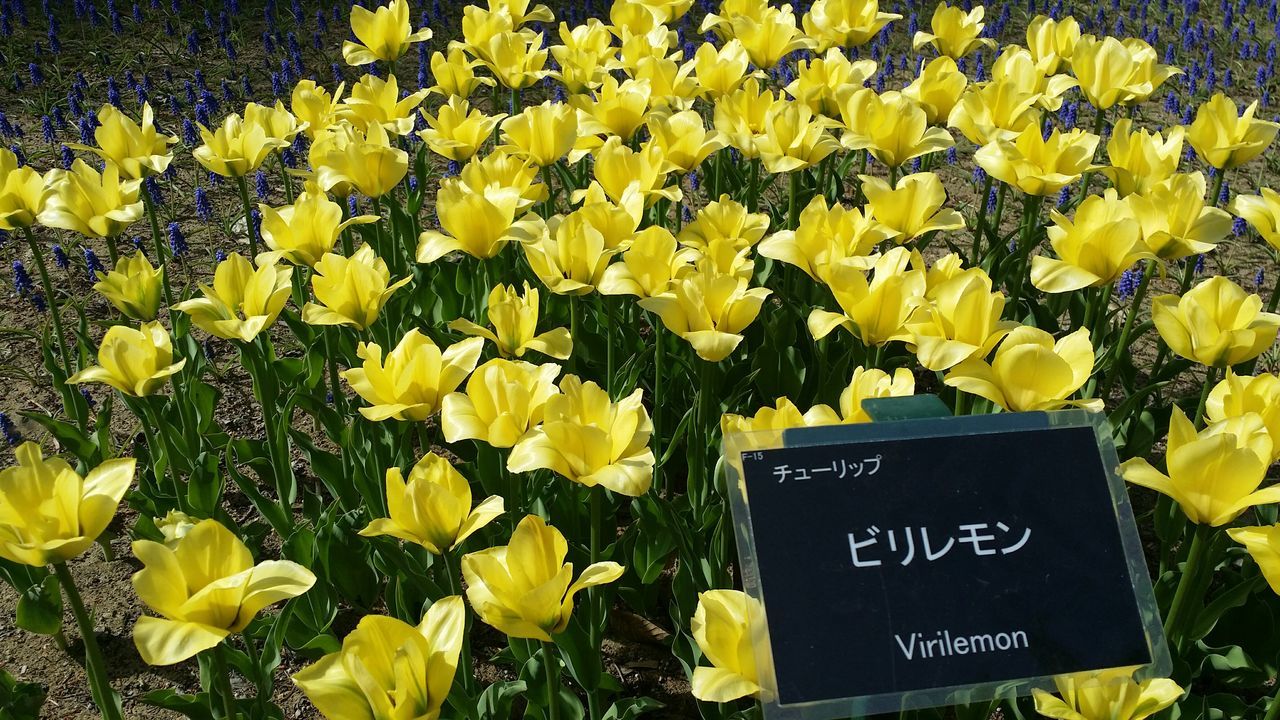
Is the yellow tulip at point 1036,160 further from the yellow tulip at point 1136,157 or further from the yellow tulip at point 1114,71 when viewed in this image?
the yellow tulip at point 1114,71

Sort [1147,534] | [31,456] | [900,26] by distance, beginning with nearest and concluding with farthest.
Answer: [31,456] < [1147,534] < [900,26]

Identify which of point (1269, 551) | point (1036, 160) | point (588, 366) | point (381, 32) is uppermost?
point (381, 32)

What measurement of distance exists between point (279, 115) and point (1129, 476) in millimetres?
2495

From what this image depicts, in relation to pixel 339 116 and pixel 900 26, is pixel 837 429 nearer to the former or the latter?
pixel 339 116

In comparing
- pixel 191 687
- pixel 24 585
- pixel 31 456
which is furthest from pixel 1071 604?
pixel 24 585

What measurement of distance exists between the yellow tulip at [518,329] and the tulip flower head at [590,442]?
408 millimetres

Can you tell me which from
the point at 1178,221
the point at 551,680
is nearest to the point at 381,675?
the point at 551,680

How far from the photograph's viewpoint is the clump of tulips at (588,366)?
1.75m

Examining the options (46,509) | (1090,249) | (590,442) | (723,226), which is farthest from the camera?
(723,226)

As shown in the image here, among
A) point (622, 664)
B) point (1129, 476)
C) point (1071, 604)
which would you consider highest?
point (1129, 476)

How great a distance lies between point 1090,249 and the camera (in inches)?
95.6

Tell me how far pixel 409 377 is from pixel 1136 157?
1993mm

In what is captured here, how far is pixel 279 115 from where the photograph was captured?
326 centimetres

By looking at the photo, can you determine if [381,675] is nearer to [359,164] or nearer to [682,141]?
[359,164]
